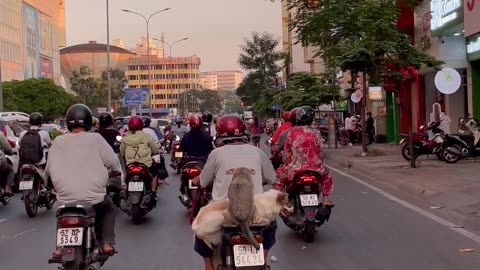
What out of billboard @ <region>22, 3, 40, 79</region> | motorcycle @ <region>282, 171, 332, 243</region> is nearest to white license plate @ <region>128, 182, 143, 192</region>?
motorcycle @ <region>282, 171, 332, 243</region>

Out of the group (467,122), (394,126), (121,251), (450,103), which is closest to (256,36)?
(394,126)

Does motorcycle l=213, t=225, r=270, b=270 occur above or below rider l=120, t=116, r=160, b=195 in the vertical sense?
below

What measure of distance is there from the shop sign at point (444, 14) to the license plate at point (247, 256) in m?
18.1

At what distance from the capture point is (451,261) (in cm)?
747

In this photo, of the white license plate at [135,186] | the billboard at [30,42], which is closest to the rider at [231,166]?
the white license plate at [135,186]

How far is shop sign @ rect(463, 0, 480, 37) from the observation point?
19266 millimetres

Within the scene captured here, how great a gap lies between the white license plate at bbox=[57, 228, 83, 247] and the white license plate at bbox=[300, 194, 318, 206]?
11.2ft

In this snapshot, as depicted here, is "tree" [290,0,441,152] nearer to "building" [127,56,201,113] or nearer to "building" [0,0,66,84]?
"building" [0,0,66,84]

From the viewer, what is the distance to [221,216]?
200 inches

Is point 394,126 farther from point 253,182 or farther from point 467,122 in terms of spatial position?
point 253,182

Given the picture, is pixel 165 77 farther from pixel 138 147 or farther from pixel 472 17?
pixel 138 147

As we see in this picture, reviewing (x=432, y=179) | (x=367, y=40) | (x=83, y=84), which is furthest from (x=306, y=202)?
(x=83, y=84)

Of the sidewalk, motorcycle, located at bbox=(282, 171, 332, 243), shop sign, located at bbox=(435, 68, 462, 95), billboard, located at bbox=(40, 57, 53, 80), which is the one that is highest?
billboard, located at bbox=(40, 57, 53, 80)

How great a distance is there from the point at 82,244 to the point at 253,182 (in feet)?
5.31
